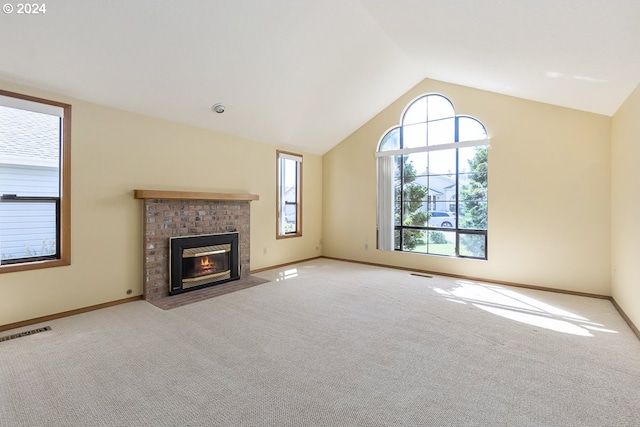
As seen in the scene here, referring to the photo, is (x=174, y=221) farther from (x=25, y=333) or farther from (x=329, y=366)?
(x=329, y=366)

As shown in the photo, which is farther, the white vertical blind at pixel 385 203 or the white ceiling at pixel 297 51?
the white vertical blind at pixel 385 203

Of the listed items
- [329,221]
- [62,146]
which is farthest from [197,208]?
[329,221]

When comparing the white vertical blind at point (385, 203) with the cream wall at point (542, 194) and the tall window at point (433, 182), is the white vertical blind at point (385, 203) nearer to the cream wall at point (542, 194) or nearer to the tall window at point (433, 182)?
the tall window at point (433, 182)

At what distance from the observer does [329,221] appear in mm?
7031

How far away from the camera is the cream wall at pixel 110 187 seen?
3277 mm

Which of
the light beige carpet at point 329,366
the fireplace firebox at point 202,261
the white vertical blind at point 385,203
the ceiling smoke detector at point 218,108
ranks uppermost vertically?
the ceiling smoke detector at point 218,108

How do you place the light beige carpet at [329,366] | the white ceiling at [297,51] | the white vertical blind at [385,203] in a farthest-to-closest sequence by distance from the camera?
the white vertical blind at [385,203] → the white ceiling at [297,51] → the light beige carpet at [329,366]

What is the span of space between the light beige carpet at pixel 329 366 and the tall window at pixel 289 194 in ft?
8.21

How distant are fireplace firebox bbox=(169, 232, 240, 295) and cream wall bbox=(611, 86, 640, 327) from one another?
5.03 m

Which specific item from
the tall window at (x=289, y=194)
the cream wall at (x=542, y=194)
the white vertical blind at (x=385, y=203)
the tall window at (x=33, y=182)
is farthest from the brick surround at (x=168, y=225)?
the cream wall at (x=542, y=194)

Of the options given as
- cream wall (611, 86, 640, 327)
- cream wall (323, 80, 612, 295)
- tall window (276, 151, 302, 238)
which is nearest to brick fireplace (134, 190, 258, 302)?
tall window (276, 151, 302, 238)

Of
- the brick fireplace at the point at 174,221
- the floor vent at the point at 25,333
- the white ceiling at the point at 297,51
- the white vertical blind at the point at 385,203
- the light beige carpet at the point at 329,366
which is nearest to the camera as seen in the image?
the light beige carpet at the point at 329,366

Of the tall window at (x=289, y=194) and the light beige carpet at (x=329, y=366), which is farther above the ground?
the tall window at (x=289, y=194)

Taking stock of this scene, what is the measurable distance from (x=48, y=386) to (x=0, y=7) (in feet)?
9.72
